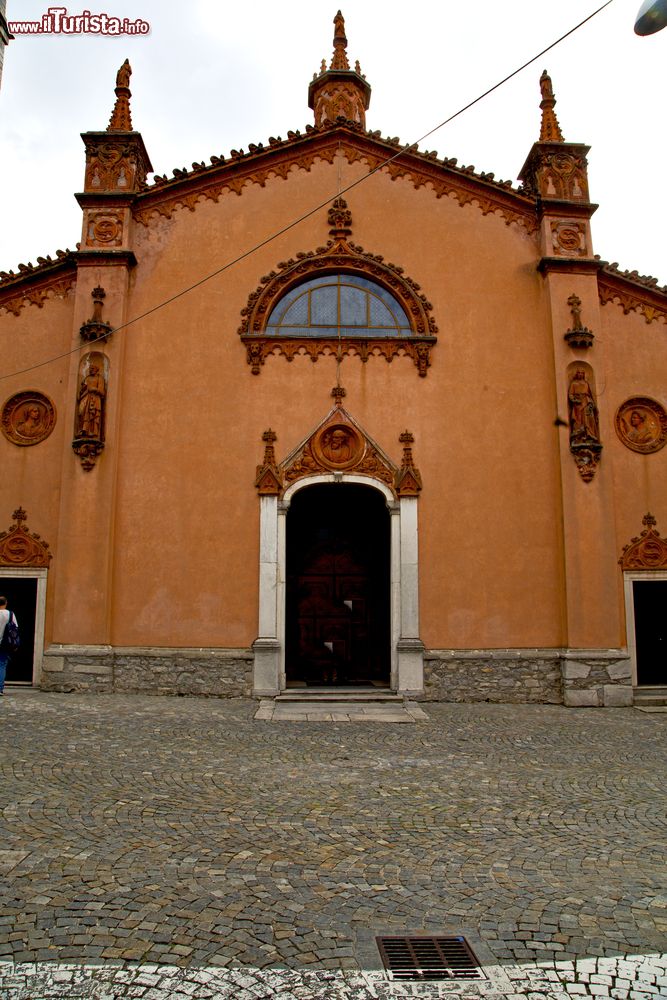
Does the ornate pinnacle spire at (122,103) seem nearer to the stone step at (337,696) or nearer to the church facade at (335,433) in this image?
the church facade at (335,433)

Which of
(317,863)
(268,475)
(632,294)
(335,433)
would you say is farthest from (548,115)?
(317,863)

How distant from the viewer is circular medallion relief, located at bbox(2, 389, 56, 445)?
45.1 feet

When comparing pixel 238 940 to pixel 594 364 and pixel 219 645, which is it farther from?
pixel 594 364

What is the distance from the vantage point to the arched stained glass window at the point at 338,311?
553 inches

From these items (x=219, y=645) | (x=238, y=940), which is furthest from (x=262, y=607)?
(x=238, y=940)

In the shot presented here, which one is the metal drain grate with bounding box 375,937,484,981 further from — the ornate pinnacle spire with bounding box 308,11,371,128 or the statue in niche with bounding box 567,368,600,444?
the ornate pinnacle spire with bounding box 308,11,371,128

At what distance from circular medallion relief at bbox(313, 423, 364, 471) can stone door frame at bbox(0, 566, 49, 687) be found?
18.6 ft

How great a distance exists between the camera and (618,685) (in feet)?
41.3

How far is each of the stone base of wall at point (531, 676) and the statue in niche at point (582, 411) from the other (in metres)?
3.96

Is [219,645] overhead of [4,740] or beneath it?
overhead

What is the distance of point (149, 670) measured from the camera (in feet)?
41.8

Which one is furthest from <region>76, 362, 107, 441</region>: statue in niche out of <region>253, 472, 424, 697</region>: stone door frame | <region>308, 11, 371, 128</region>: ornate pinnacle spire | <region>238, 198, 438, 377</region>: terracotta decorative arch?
<region>308, 11, 371, 128</region>: ornate pinnacle spire

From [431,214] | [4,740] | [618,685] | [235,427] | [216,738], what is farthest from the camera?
[431,214]

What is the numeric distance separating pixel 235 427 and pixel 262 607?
348cm
